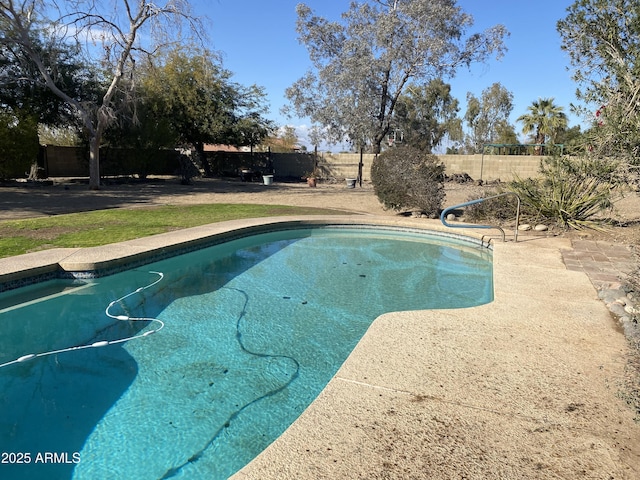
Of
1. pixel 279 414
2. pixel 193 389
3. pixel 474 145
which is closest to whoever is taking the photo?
pixel 279 414

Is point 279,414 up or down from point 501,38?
down

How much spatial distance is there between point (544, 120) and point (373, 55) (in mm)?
18975

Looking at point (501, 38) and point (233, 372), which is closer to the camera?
point (233, 372)

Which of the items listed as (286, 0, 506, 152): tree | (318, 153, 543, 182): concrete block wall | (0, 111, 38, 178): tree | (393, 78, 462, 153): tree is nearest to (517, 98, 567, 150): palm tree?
(393, 78, 462, 153): tree

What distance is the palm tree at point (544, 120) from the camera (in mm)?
32000

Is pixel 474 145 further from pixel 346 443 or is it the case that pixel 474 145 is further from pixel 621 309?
pixel 346 443

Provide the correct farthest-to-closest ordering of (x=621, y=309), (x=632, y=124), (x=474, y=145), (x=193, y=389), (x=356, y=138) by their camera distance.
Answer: (x=474, y=145), (x=356, y=138), (x=632, y=124), (x=621, y=309), (x=193, y=389)

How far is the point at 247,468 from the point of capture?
2125 millimetres

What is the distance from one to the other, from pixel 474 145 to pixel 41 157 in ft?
119

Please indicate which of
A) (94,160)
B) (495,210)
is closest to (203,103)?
(94,160)

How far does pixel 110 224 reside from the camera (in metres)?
9.40

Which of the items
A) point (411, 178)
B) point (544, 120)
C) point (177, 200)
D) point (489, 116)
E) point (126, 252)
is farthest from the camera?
point (489, 116)

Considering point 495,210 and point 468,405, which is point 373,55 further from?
point 468,405

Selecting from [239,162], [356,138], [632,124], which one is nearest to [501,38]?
[356,138]
